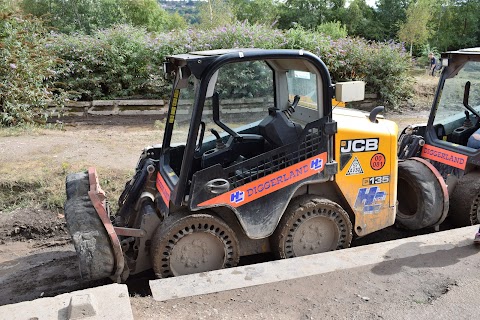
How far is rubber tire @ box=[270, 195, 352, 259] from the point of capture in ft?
14.4

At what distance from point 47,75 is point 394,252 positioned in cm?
920

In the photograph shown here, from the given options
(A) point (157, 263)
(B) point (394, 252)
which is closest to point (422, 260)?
(B) point (394, 252)

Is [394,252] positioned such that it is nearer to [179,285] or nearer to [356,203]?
[356,203]

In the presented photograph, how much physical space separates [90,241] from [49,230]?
247 cm

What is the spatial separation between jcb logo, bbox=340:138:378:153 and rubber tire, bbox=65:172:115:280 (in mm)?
2197

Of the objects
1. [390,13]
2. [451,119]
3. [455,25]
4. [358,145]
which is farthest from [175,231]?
[390,13]

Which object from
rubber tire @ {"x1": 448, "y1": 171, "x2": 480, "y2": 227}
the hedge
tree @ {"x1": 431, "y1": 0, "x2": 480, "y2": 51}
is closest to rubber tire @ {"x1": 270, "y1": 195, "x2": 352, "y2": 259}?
rubber tire @ {"x1": 448, "y1": 171, "x2": 480, "y2": 227}

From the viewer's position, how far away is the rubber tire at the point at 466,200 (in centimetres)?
539

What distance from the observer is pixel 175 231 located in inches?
161

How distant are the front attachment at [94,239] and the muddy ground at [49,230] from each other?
0.35 metres

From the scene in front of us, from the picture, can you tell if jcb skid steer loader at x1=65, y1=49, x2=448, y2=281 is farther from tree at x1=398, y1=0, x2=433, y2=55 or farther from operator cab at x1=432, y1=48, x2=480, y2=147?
tree at x1=398, y1=0, x2=433, y2=55

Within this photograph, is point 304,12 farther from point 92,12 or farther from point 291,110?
point 291,110

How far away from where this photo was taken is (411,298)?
369 cm

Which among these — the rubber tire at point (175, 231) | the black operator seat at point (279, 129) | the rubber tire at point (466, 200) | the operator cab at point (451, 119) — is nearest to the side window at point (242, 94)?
the black operator seat at point (279, 129)
